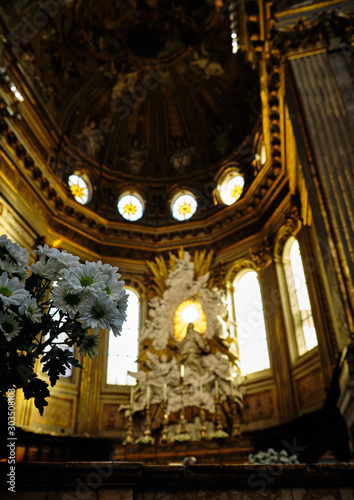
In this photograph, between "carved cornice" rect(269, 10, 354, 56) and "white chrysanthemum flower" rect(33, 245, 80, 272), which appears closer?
"white chrysanthemum flower" rect(33, 245, 80, 272)

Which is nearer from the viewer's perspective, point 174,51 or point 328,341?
point 328,341

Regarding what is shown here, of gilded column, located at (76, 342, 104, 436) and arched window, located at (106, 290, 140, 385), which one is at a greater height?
arched window, located at (106, 290, 140, 385)

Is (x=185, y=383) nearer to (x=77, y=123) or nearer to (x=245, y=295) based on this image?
(x=245, y=295)

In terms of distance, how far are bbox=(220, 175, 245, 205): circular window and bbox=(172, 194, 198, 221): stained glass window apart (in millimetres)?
1179

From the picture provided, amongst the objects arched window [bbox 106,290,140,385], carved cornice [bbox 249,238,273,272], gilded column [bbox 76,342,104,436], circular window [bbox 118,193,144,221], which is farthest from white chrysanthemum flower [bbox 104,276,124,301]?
circular window [bbox 118,193,144,221]

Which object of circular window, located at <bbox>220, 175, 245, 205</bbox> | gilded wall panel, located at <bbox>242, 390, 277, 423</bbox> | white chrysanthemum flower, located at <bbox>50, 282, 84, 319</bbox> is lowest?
white chrysanthemum flower, located at <bbox>50, 282, 84, 319</bbox>

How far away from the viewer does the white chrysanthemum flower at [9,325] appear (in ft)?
5.74

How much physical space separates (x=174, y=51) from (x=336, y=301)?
13.1 meters

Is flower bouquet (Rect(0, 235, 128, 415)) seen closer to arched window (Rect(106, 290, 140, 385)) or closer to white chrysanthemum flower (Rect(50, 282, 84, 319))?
white chrysanthemum flower (Rect(50, 282, 84, 319))

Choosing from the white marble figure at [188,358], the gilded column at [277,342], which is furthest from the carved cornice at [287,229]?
the white marble figure at [188,358]

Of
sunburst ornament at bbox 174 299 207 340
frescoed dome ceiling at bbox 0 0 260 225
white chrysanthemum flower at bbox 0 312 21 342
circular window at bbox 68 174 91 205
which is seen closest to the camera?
white chrysanthemum flower at bbox 0 312 21 342

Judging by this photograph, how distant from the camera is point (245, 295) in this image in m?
14.0

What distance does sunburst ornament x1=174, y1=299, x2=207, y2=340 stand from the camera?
13.5 m

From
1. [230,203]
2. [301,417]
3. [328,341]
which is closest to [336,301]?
[328,341]
